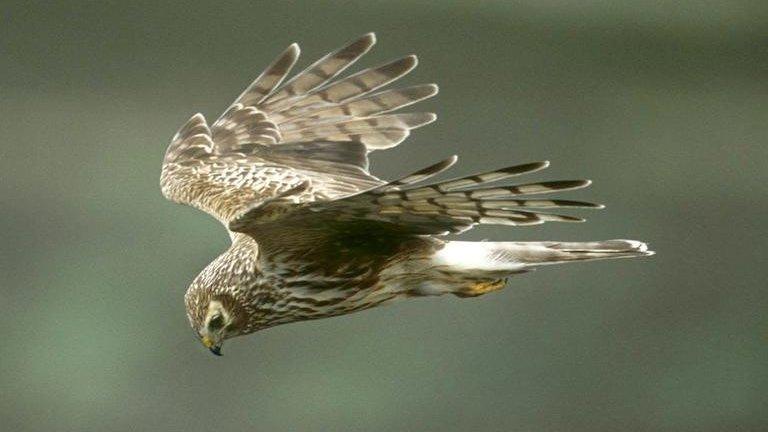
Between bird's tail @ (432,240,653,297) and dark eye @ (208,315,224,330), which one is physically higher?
bird's tail @ (432,240,653,297)

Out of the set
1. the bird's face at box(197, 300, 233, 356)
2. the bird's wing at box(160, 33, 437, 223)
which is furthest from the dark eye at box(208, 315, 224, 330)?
the bird's wing at box(160, 33, 437, 223)

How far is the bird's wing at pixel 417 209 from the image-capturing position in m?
3.80

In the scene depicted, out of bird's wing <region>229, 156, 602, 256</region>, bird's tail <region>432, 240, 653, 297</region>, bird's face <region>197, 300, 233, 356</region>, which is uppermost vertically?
bird's wing <region>229, 156, 602, 256</region>

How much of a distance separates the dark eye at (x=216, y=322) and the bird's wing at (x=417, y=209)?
18.4 inches

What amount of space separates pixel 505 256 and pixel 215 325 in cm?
81

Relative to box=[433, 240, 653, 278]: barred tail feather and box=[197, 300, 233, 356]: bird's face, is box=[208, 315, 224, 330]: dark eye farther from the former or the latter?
box=[433, 240, 653, 278]: barred tail feather

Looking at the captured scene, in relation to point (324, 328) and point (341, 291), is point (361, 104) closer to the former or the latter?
point (341, 291)

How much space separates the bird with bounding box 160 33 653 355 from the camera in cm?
389

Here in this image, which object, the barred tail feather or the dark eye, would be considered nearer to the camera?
the barred tail feather

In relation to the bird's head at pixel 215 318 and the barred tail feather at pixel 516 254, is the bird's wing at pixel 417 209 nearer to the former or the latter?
the barred tail feather at pixel 516 254

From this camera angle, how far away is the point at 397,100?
16.5ft

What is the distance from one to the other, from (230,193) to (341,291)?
2.15 ft

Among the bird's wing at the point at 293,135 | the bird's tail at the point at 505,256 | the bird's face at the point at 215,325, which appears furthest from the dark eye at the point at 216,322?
the bird's tail at the point at 505,256

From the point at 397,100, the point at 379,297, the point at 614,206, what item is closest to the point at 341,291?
the point at 379,297
